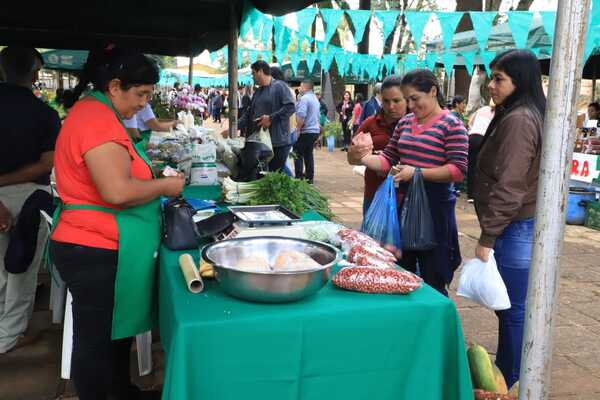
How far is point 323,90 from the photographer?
2053 centimetres

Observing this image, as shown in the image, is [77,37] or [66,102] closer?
[66,102]

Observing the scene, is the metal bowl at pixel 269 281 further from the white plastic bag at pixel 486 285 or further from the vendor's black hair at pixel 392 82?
the vendor's black hair at pixel 392 82

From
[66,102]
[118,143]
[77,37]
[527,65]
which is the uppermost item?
[77,37]

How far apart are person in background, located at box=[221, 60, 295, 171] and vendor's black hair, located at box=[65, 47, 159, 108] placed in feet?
14.4

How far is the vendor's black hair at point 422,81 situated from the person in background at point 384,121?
14.3 inches

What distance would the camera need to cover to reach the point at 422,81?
119 inches

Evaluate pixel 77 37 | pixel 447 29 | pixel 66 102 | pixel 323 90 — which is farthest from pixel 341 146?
pixel 66 102

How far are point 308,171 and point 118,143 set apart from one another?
A: 7.80 m

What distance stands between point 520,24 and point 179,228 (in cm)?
752

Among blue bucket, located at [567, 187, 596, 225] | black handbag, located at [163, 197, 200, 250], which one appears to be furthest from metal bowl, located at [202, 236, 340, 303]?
blue bucket, located at [567, 187, 596, 225]

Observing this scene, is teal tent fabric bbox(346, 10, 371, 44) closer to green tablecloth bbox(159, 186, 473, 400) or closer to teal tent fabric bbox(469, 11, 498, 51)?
teal tent fabric bbox(469, 11, 498, 51)

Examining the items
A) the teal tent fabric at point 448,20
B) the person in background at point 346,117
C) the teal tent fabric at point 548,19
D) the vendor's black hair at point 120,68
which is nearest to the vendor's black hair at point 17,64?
the vendor's black hair at point 120,68

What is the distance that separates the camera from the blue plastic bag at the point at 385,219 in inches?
114

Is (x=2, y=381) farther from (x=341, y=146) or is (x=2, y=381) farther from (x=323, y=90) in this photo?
(x=323, y=90)
